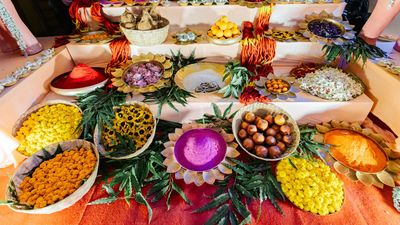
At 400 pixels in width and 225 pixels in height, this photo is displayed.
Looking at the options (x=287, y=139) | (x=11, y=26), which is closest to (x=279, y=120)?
(x=287, y=139)

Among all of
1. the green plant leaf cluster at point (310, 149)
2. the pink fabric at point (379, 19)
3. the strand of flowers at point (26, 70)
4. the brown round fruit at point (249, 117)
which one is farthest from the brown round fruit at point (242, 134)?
the strand of flowers at point (26, 70)

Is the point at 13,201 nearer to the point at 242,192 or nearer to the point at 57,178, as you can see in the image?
the point at 57,178

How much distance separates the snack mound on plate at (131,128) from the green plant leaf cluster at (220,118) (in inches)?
20.0

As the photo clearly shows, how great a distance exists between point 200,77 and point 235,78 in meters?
0.36

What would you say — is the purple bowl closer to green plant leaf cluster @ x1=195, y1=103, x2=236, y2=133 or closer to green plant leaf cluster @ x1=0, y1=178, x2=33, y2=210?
green plant leaf cluster @ x1=195, y1=103, x2=236, y2=133

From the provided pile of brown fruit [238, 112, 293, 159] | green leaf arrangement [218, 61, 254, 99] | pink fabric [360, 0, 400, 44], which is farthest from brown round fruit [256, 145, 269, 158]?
pink fabric [360, 0, 400, 44]

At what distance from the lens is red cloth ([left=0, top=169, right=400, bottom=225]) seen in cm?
159

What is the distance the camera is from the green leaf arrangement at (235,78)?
2100 millimetres

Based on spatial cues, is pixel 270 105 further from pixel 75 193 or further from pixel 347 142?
pixel 75 193

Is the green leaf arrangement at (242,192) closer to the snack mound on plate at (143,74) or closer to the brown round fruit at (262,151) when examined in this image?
the brown round fruit at (262,151)

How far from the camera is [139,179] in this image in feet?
5.85

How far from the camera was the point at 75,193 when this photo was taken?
149 centimetres

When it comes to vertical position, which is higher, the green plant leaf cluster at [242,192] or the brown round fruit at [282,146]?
the brown round fruit at [282,146]

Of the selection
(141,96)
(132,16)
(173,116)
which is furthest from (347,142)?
(132,16)
